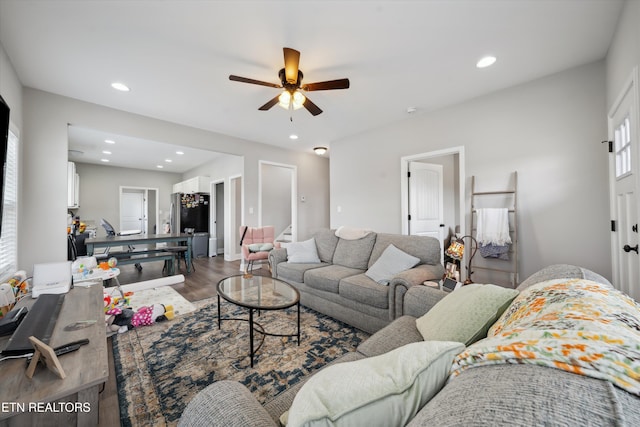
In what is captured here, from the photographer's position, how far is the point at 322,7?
73.5 inches

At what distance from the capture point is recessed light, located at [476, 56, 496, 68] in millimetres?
2508

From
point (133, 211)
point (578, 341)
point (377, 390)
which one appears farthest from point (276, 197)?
point (578, 341)

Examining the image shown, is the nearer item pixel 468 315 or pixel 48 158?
pixel 468 315

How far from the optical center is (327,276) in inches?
104

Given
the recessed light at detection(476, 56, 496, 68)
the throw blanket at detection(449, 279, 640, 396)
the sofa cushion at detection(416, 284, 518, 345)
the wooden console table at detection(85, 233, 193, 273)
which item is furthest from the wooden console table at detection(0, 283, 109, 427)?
the recessed light at detection(476, 56, 496, 68)

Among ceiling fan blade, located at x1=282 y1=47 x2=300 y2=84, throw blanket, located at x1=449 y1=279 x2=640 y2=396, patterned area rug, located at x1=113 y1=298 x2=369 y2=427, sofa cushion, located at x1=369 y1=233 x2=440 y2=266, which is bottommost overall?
patterned area rug, located at x1=113 y1=298 x2=369 y2=427

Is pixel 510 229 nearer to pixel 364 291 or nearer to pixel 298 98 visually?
pixel 364 291

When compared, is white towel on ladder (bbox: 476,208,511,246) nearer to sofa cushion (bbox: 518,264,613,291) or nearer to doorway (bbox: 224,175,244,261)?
sofa cushion (bbox: 518,264,613,291)

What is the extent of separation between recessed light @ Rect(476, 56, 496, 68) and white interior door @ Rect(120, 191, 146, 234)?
10.0m

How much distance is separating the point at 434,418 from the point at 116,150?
765cm

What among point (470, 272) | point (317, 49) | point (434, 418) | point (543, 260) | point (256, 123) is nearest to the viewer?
point (434, 418)

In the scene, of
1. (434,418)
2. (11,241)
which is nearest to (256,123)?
(11,241)

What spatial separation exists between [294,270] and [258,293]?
0.80 m

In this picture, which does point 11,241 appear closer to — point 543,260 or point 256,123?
point 256,123
